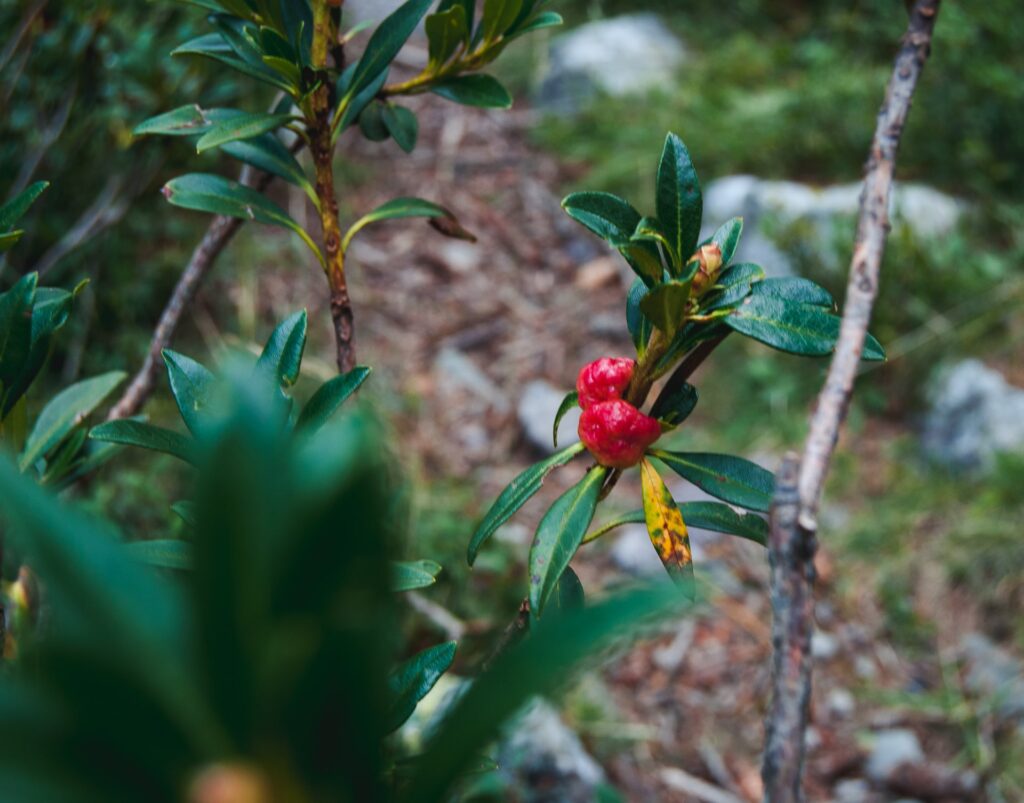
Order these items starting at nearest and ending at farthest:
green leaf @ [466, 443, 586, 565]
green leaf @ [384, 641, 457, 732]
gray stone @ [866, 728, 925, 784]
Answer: green leaf @ [384, 641, 457, 732] < green leaf @ [466, 443, 586, 565] < gray stone @ [866, 728, 925, 784]

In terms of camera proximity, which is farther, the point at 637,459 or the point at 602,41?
the point at 602,41

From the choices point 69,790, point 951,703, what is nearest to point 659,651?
point 951,703

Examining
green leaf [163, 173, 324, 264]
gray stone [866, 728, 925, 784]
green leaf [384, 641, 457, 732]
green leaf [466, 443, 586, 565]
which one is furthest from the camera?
gray stone [866, 728, 925, 784]

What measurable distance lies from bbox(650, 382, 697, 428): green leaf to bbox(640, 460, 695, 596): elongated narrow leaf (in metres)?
0.03

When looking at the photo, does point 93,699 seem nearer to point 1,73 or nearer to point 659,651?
point 1,73

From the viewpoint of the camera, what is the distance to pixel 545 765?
1.61 m

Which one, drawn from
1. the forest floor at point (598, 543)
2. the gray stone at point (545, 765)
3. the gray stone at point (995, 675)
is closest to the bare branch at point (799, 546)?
the gray stone at point (545, 765)

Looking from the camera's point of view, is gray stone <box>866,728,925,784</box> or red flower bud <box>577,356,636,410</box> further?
gray stone <box>866,728,925,784</box>

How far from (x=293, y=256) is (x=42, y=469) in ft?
8.10

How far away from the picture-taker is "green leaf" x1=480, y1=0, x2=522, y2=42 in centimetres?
72

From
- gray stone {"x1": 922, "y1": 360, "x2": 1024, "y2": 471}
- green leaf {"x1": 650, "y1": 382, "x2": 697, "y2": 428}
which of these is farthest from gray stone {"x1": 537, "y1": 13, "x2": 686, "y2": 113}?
green leaf {"x1": 650, "y1": 382, "x2": 697, "y2": 428}

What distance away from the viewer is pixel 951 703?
2.03 m

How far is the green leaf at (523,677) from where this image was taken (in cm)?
27

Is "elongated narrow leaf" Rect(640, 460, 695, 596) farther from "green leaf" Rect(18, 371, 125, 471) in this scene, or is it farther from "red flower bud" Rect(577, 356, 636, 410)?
"green leaf" Rect(18, 371, 125, 471)
